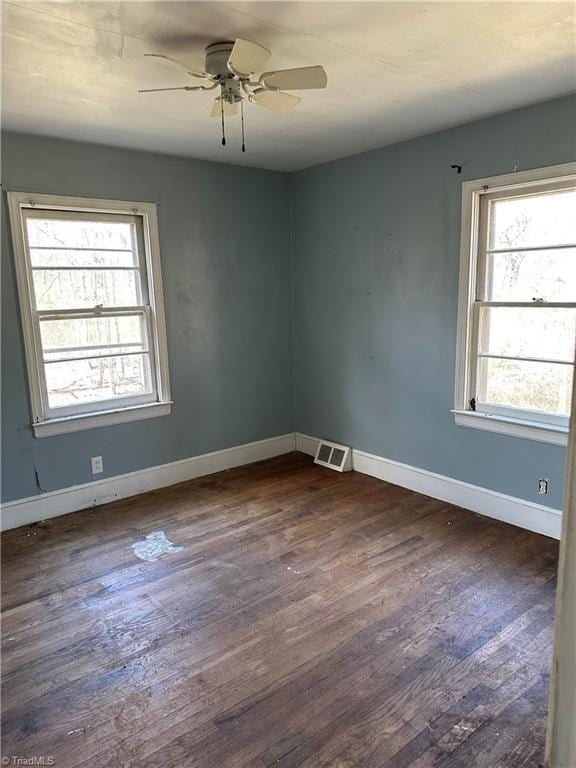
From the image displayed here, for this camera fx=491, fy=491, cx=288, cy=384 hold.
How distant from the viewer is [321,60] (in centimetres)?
217

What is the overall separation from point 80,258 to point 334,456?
100 inches

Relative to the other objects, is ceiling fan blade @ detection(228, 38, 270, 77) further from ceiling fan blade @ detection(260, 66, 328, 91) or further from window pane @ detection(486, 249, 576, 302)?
window pane @ detection(486, 249, 576, 302)

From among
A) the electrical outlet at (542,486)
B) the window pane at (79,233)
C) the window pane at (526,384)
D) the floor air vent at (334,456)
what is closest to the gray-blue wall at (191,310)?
the window pane at (79,233)

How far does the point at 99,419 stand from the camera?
359cm

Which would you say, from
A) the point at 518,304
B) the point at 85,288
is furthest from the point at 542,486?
the point at 85,288

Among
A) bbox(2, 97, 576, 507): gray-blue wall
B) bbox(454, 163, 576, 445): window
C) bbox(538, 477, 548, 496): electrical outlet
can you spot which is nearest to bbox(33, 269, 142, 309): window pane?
bbox(2, 97, 576, 507): gray-blue wall

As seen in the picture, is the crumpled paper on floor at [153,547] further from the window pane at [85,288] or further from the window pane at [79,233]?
the window pane at [79,233]

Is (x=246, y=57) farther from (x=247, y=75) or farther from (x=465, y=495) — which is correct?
(x=465, y=495)

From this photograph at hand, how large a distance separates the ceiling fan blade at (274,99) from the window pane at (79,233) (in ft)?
5.80

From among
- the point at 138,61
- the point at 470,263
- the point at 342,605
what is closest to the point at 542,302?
the point at 470,263

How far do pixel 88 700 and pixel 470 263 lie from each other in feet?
10.1

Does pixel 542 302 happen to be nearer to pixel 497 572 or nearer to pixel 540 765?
pixel 497 572

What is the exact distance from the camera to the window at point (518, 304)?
282 cm

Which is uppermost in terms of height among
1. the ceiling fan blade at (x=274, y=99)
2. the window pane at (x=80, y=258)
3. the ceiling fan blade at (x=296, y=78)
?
the ceiling fan blade at (x=274, y=99)
